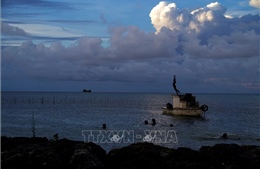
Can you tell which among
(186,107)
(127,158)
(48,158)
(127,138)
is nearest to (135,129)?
(127,138)

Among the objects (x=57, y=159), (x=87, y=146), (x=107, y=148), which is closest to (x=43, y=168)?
(x=57, y=159)

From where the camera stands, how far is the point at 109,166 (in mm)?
12008

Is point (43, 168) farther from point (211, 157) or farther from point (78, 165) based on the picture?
point (211, 157)

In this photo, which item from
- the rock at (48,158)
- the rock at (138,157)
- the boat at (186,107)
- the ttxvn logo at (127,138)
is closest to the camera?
the rock at (48,158)

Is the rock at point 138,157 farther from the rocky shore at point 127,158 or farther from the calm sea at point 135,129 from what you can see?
the calm sea at point 135,129

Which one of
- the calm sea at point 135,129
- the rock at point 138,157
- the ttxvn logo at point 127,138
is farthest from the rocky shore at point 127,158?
the ttxvn logo at point 127,138

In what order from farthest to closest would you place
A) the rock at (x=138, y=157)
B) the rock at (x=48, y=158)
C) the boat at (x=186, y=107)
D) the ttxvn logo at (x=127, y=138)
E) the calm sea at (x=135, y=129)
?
the boat at (x=186, y=107) < the calm sea at (x=135, y=129) < the ttxvn logo at (x=127, y=138) < the rock at (x=138, y=157) < the rock at (x=48, y=158)

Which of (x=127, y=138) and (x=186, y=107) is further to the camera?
(x=186, y=107)

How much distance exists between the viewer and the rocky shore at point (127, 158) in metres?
11.0

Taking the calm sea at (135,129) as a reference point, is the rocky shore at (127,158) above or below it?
above

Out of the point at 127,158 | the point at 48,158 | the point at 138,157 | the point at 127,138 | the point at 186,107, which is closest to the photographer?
the point at 48,158

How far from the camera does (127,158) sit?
12.1 meters

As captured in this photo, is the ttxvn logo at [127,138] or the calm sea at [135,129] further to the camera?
the calm sea at [135,129]

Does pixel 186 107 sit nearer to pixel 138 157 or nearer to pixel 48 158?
pixel 138 157
